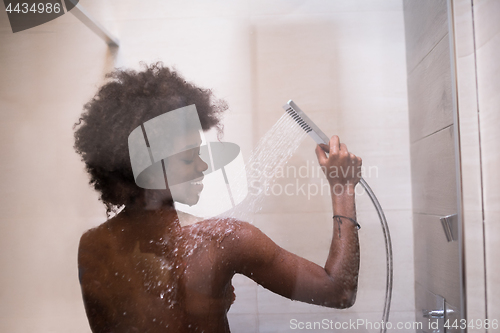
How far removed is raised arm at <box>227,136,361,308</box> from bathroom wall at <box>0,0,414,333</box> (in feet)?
0.09

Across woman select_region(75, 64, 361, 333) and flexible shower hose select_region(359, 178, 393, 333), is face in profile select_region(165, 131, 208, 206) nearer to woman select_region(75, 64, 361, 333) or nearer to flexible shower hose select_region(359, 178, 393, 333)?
woman select_region(75, 64, 361, 333)

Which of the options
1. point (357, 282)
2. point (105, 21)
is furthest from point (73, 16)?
point (357, 282)

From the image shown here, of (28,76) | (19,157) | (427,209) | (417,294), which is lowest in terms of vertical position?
(417,294)

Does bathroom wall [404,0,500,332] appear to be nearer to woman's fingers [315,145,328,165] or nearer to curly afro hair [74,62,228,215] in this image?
woman's fingers [315,145,328,165]

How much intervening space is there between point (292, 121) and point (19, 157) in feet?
2.38

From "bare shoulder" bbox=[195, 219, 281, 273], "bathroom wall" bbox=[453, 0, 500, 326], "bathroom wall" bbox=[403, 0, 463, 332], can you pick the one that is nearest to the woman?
"bare shoulder" bbox=[195, 219, 281, 273]

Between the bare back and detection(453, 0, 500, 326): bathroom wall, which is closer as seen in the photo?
the bare back

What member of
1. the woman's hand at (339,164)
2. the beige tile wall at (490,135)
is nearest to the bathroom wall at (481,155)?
the beige tile wall at (490,135)

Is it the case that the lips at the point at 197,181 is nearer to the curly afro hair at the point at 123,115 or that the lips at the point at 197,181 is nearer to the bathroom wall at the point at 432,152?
the curly afro hair at the point at 123,115

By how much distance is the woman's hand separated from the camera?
794mm

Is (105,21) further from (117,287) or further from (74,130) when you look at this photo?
(117,287)

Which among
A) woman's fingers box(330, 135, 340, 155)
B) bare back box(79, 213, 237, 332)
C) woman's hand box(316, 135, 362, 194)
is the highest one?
woman's fingers box(330, 135, 340, 155)

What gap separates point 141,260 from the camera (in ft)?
2.45

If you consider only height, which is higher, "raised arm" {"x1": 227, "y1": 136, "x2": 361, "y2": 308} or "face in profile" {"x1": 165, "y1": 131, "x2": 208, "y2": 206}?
"face in profile" {"x1": 165, "y1": 131, "x2": 208, "y2": 206}
